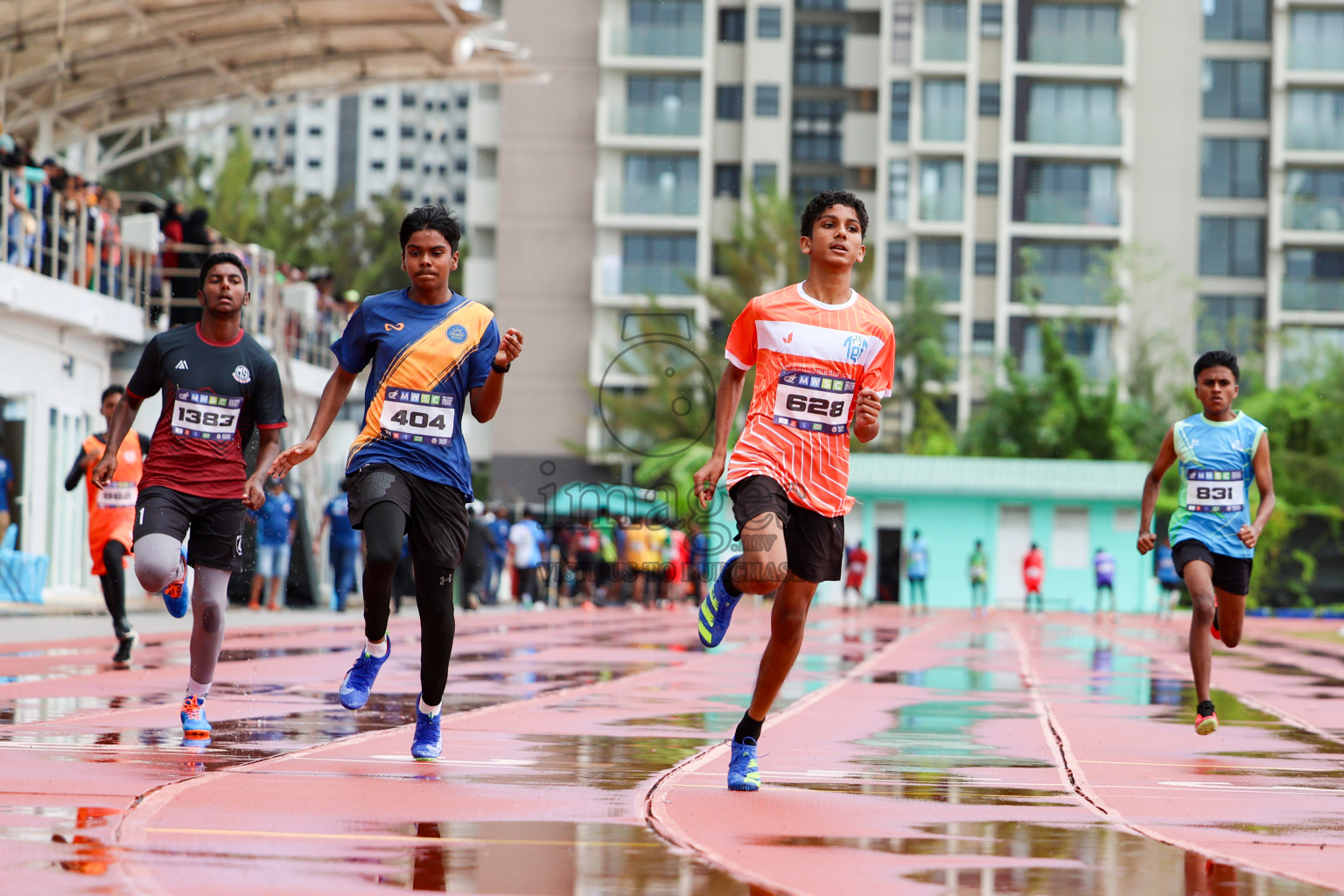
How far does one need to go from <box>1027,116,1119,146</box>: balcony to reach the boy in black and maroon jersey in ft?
196

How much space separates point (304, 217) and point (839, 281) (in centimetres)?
6305

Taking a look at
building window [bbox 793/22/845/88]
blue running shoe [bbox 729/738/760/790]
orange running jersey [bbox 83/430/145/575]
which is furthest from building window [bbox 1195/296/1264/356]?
blue running shoe [bbox 729/738/760/790]

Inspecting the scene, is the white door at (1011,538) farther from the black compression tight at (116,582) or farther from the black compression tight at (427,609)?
the black compression tight at (427,609)

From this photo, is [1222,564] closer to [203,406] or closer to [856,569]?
[203,406]

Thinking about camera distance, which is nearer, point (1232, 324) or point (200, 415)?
point (200, 415)

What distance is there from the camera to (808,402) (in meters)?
6.43

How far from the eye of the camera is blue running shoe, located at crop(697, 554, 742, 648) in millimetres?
6332

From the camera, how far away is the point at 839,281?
6.62 meters

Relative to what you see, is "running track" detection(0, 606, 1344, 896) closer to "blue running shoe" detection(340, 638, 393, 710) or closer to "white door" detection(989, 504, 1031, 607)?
"blue running shoe" detection(340, 638, 393, 710)

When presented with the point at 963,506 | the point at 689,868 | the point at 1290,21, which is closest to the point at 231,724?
the point at 689,868

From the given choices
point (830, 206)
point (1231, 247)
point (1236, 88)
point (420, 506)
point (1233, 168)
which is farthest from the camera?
point (1231, 247)

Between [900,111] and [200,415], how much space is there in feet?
198

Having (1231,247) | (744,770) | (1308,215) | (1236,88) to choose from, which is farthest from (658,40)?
(744,770)

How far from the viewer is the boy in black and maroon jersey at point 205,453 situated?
7754 mm
